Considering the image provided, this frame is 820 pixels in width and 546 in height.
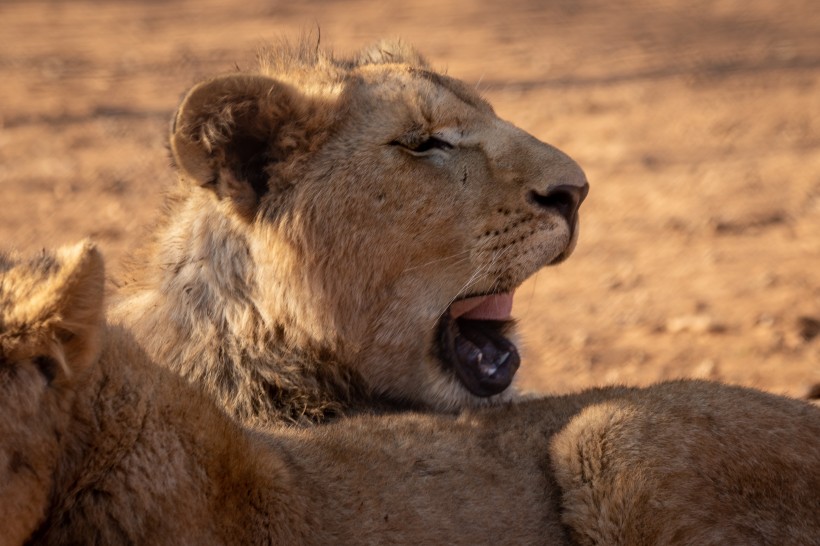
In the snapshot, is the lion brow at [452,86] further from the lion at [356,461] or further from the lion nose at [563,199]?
the lion at [356,461]

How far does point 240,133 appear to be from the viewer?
417 cm

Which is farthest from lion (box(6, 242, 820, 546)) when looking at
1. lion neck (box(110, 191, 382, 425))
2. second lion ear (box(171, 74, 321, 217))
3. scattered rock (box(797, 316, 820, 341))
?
scattered rock (box(797, 316, 820, 341))

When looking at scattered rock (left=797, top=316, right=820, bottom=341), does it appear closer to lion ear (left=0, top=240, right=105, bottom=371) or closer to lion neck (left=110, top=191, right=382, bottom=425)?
lion neck (left=110, top=191, right=382, bottom=425)

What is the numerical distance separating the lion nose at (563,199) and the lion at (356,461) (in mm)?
605

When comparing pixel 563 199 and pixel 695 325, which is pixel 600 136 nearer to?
pixel 695 325

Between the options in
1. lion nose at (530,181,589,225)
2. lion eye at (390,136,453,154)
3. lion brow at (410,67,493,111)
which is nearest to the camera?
lion nose at (530,181,589,225)

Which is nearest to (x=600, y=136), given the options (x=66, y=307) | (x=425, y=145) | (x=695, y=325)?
(x=695, y=325)

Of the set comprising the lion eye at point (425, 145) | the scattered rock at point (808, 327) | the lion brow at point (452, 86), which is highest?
the lion brow at point (452, 86)

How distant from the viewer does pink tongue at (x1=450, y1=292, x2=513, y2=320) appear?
4426 millimetres

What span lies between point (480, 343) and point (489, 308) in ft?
0.43

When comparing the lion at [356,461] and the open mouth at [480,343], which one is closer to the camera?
the lion at [356,461]

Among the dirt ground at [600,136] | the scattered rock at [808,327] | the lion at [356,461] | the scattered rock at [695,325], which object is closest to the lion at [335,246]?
the lion at [356,461]

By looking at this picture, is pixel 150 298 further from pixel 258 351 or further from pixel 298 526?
pixel 298 526

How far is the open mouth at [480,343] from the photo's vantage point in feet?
14.4
